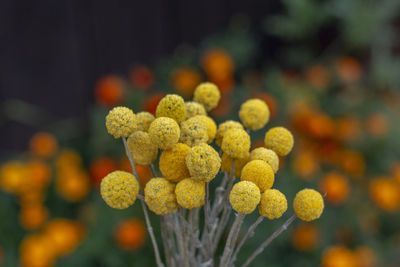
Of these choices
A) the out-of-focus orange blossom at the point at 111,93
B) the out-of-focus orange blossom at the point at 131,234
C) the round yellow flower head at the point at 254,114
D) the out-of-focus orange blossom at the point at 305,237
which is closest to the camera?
the round yellow flower head at the point at 254,114

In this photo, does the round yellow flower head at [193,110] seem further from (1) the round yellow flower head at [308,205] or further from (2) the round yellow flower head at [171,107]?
(1) the round yellow flower head at [308,205]

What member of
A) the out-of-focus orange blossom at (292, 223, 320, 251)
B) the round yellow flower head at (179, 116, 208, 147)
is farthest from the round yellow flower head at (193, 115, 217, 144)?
the out-of-focus orange blossom at (292, 223, 320, 251)

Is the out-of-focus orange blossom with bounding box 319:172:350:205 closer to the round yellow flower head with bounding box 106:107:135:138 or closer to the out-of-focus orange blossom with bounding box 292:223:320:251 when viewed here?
the out-of-focus orange blossom with bounding box 292:223:320:251

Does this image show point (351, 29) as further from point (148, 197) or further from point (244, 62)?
point (148, 197)

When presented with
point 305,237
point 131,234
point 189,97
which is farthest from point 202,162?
point 189,97

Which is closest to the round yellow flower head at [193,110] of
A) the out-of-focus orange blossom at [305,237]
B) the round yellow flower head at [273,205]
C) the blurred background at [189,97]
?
the round yellow flower head at [273,205]

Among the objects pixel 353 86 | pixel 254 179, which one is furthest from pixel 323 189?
pixel 254 179
